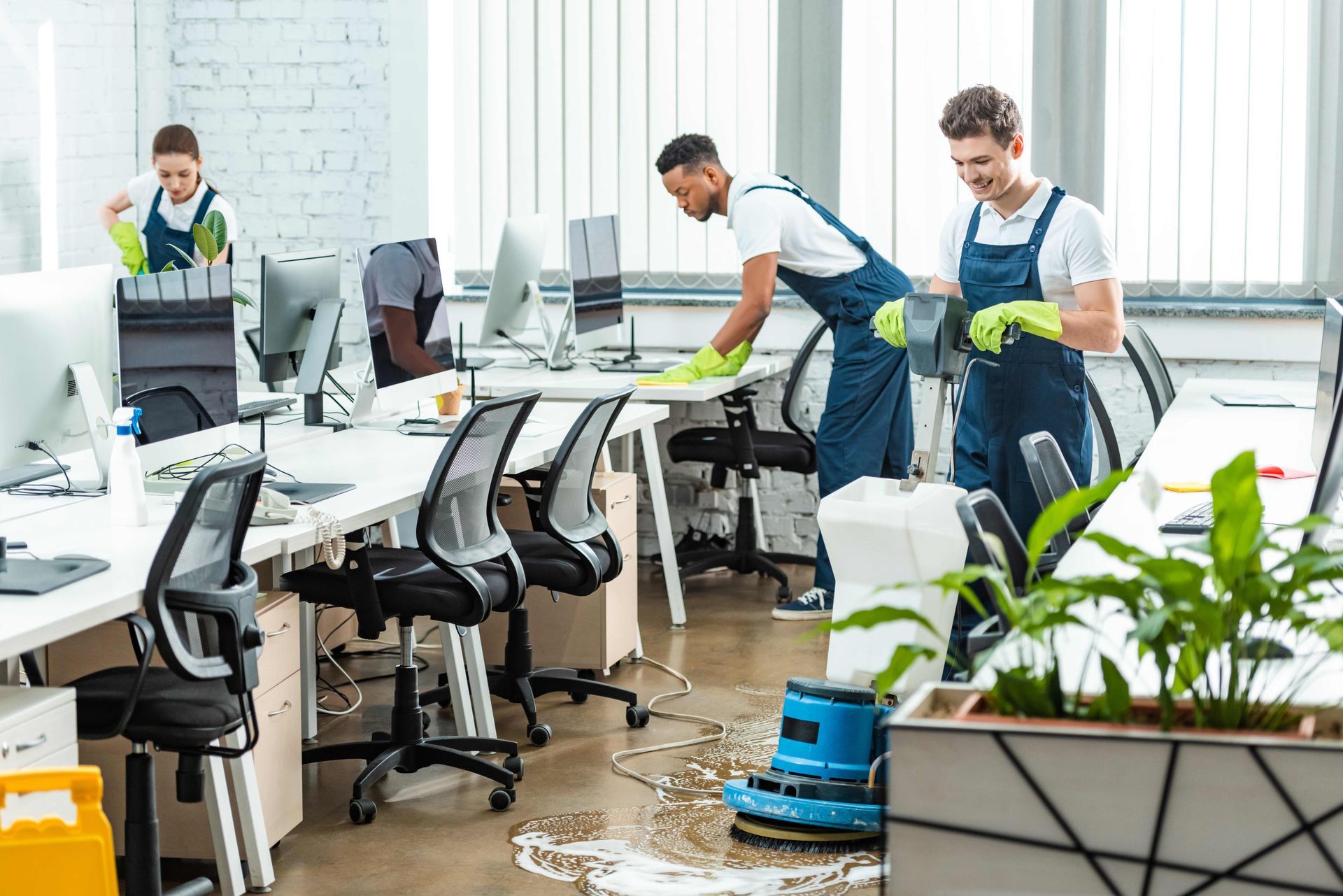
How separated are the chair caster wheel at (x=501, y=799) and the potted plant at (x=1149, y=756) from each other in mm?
1938

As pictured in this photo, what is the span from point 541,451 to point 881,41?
2549 millimetres

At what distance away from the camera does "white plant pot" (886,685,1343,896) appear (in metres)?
1.37

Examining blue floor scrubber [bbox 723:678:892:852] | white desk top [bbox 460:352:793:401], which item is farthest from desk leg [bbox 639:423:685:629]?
blue floor scrubber [bbox 723:678:892:852]

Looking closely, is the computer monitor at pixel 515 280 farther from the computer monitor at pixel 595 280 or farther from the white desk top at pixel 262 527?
the white desk top at pixel 262 527

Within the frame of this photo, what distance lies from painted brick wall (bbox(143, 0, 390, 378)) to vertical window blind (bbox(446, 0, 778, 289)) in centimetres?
33

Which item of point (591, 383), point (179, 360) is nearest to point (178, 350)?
point (179, 360)

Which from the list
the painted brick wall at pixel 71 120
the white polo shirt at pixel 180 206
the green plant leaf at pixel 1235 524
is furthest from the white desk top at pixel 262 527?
the painted brick wall at pixel 71 120

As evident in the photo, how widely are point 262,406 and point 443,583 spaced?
53.0 inches

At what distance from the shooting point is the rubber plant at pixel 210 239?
493cm

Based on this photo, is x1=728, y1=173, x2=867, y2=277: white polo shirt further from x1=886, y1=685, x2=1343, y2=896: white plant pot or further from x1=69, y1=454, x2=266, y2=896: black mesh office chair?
x1=886, y1=685, x2=1343, y2=896: white plant pot

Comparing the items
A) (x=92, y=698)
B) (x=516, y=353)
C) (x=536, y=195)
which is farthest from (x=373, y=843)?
(x=536, y=195)

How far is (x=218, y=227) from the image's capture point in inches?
214

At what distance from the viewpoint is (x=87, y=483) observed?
3.48 meters

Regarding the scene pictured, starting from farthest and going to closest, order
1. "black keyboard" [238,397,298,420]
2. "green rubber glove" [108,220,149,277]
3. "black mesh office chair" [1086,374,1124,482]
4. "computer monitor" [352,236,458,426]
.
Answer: "green rubber glove" [108,220,149,277] < "black mesh office chair" [1086,374,1124,482] < "black keyboard" [238,397,298,420] < "computer monitor" [352,236,458,426]
